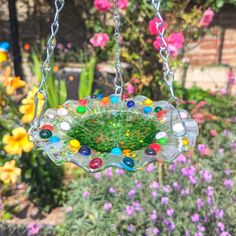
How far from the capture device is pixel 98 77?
4.60 meters

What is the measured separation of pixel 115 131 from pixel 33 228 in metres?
1.30

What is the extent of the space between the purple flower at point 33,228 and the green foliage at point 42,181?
19 cm

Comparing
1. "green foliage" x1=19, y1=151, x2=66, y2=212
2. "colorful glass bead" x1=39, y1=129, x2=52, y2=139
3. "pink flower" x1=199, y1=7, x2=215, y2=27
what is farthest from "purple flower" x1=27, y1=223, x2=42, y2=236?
"pink flower" x1=199, y1=7, x2=215, y2=27

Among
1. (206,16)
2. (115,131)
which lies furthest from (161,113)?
(206,16)

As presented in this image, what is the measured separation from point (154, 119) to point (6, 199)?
1840 millimetres

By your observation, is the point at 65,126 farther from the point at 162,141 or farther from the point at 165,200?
the point at 165,200

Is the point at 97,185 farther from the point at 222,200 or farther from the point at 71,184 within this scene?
the point at 222,200

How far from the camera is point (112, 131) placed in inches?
72.0

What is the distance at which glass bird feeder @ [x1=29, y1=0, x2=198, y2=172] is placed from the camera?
4.59 feet

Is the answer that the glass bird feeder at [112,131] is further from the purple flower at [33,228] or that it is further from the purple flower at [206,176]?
the purple flower at [33,228]

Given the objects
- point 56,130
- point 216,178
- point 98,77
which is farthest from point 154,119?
point 98,77

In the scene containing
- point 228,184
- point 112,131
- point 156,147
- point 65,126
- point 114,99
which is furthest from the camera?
point 228,184

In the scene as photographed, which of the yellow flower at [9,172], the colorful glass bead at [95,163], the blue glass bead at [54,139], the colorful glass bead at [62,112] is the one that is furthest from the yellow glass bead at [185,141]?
the yellow flower at [9,172]

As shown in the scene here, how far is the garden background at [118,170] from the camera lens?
2.49 metres
